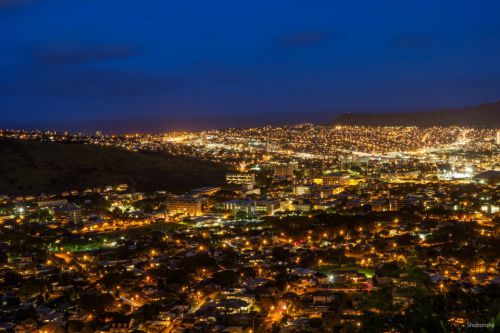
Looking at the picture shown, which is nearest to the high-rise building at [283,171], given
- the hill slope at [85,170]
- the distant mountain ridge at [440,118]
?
the hill slope at [85,170]

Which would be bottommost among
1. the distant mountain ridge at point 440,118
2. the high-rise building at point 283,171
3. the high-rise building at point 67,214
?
the high-rise building at point 67,214

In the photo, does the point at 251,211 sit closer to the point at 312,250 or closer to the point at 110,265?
the point at 312,250

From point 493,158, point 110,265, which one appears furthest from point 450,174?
point 110,265

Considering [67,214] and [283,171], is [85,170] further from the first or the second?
[283,171]

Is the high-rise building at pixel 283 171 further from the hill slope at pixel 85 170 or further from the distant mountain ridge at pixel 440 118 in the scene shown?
the distant mountain ridge at pixel 440 118

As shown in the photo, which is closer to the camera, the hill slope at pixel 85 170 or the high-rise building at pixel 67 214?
the high-rise building at pixel 67 214

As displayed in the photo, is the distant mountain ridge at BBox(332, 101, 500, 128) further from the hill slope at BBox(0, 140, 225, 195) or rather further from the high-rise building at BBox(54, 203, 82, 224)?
the high-rise building at BBox(54, 203, 82, 224)
